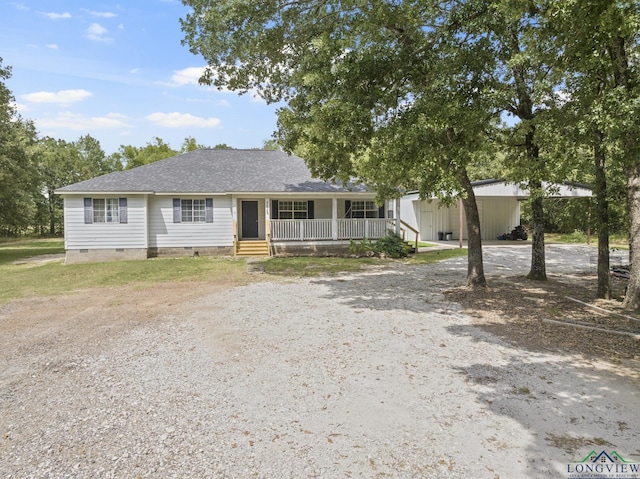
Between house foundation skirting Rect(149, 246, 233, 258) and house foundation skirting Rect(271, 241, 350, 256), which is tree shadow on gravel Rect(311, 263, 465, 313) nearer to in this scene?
house foundation skirting Rect(271, 241, 350, 256)

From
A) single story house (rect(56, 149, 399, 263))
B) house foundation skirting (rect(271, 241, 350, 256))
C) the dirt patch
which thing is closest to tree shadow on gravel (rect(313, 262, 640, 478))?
the dirt patch

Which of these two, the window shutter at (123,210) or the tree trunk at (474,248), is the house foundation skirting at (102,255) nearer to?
the window shutter at (123,210)

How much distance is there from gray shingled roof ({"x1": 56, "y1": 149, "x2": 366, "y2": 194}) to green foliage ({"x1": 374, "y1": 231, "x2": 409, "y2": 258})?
264cm

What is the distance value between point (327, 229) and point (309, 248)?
4.02 feet

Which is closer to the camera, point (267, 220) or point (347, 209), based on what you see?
point (267, 220)

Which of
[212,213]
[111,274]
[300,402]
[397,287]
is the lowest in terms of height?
[300,402]

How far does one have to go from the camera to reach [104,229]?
16.0 metres

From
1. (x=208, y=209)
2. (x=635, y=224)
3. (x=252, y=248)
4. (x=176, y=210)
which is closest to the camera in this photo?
(x=635, y=224)

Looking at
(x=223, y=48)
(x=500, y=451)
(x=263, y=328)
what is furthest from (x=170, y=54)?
(x=500, y=451)

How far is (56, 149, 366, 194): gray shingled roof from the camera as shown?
53.5 feet

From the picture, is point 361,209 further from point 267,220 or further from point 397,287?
point 397,287

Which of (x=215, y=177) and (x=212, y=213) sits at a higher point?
(x=215, y=177)

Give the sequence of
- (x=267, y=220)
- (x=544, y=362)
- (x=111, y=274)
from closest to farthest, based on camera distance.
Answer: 1. (x=544, y=362)
2. (x=111, y=274)
3. (x=267, y=220)

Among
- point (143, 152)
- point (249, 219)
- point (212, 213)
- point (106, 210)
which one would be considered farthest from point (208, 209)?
point (143, 152)
